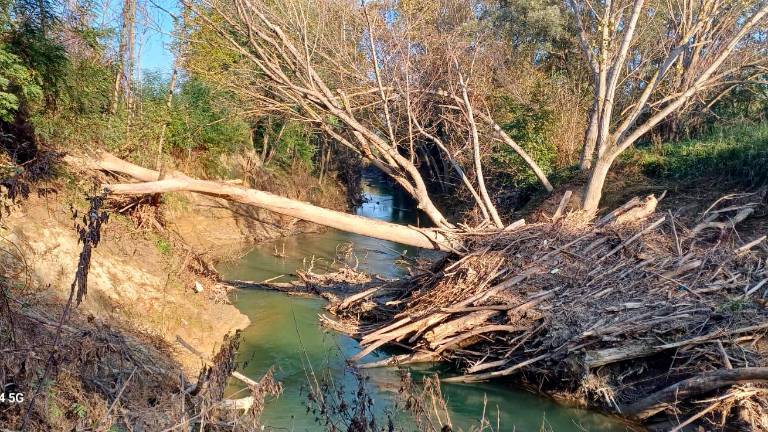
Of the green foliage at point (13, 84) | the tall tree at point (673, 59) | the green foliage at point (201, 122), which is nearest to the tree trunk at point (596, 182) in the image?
the tall tree at point (673, 59)

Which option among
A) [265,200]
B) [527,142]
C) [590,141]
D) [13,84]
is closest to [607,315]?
[265,200]

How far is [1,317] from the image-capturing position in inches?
220

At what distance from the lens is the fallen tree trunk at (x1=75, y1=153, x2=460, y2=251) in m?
9.70

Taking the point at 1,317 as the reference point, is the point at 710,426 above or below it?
below

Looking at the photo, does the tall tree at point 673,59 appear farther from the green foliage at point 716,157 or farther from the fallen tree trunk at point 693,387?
the fallen tree trunk at point 693,387

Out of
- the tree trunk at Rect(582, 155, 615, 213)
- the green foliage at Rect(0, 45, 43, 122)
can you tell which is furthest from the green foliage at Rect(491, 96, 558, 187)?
the green foliage at Rect(0, 45, 43, 122)

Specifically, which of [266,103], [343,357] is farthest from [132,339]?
[266,103]

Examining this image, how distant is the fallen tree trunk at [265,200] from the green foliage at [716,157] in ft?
23.9

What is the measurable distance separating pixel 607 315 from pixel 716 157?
27.0 feet

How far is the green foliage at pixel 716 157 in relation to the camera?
527 inches

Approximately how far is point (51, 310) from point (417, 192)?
20.2ft

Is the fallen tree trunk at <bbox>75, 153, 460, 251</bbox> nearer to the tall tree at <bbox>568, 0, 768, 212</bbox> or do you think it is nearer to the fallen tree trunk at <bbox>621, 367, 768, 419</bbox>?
the tall tree at <bbox>568, 0, 768, 212</bbox>

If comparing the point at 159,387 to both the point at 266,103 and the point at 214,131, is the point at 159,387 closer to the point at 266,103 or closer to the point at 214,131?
the point at 266,103

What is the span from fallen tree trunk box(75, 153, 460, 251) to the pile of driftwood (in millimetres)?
551
